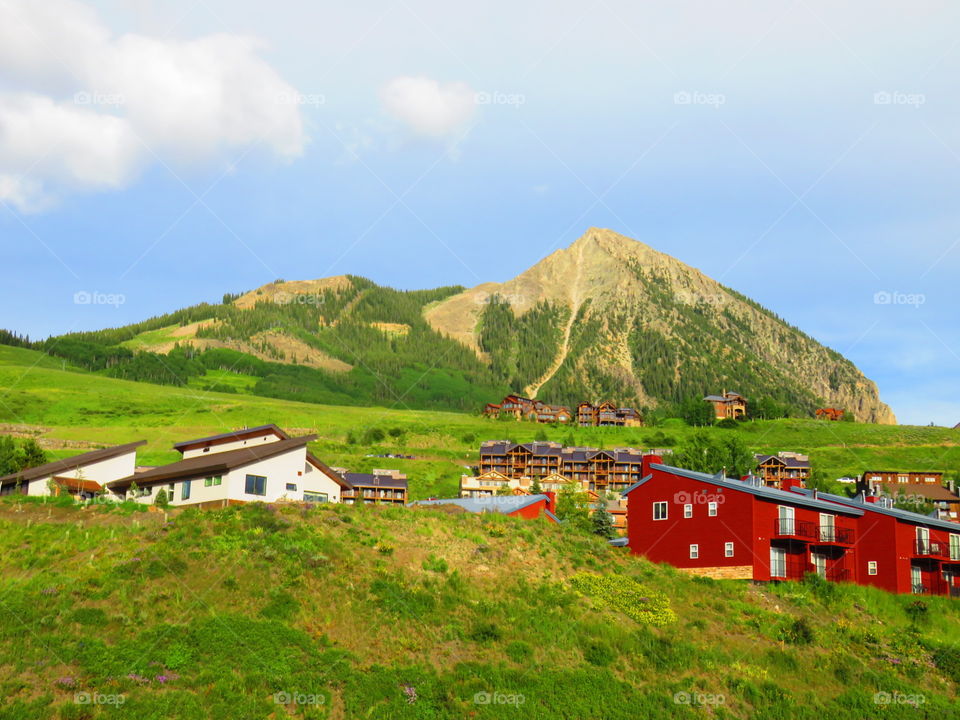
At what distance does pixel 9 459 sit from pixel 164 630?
5815 cm

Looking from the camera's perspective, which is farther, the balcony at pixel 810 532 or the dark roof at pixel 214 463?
the balcony at pixel 810 532

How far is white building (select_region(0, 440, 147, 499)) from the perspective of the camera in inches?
2394

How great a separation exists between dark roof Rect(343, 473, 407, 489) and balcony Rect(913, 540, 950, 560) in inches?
2560

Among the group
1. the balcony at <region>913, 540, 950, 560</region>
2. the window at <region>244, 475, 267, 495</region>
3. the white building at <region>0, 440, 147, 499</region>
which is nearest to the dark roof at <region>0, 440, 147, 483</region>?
the white building at <region>0, 440, 147, 499</region>

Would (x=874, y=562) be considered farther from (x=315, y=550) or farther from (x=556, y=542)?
(x=315, y=550)

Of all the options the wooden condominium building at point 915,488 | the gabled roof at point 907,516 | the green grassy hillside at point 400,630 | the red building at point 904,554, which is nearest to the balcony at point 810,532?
the red building at point 904,554

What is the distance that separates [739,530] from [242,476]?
30.0 meters

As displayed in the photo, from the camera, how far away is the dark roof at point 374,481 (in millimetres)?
108438

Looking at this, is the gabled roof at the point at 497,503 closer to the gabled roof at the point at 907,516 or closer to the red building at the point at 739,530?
the red building at the point at 739,530

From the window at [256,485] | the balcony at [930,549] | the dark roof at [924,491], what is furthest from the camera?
the dark roof at [924,491]

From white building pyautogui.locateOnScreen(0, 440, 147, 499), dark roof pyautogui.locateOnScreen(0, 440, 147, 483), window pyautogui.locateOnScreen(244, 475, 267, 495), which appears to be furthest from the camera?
dark roof pyautogui.locateOnScreen(0, 440, 147, 483)

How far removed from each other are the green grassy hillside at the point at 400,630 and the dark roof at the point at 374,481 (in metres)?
58.3

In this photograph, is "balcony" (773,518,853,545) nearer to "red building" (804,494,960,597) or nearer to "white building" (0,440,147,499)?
"red building" (804,494,960,597)

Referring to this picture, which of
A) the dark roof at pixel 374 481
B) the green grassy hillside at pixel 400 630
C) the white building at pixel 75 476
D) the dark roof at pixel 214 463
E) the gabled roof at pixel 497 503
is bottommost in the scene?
the green grassy hillside at pixel 400 630
